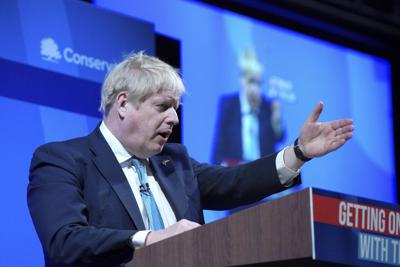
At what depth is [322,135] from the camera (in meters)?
2.49

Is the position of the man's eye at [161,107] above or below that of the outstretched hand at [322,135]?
above

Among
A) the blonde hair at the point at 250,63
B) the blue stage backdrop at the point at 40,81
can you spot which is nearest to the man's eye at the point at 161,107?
the blue stage backdrop at the point at 40,81

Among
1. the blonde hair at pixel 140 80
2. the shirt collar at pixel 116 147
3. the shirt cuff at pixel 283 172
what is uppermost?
the blonde hair at pixel 140 80

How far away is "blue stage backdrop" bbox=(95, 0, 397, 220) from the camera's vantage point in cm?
430

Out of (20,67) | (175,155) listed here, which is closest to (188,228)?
(175,155)

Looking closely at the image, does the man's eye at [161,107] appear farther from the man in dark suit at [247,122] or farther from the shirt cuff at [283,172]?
the man in dark suit at [247,122]

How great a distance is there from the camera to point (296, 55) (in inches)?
196

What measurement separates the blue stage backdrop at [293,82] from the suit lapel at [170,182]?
1.34 m

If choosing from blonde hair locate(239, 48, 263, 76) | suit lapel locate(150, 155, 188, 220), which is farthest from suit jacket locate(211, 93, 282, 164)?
suit lapel locate(150, 155, 188, 220)

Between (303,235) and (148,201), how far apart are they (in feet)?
3.37

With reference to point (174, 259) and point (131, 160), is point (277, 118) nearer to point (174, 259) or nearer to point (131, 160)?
point (131, 160)

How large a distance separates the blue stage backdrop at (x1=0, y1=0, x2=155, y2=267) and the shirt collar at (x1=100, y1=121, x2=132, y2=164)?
415 mm

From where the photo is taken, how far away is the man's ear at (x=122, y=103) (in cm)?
271

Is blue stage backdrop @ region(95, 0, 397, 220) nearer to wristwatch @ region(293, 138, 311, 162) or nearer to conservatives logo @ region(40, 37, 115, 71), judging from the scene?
conservatives logo @ region(40, 37, 115, 71)
